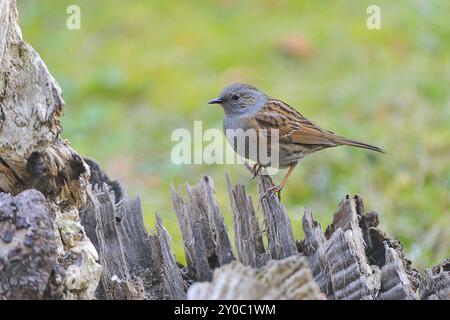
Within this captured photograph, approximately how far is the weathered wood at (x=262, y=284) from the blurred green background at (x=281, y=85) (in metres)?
3.34

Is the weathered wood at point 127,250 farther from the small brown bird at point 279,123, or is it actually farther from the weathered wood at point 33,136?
the small brown bird at point 279,123

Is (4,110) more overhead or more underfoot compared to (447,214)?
more underfoot

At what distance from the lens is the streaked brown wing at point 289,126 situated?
5.82m

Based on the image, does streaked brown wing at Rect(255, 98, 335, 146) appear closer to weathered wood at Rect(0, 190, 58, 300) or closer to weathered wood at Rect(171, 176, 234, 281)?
weathered wood at Rect(171, 176, 234, 281)

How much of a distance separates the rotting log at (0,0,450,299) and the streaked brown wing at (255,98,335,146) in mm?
1330

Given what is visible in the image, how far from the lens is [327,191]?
7.67m

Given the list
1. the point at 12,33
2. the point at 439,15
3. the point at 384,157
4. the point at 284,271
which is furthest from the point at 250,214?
the point at 439,15

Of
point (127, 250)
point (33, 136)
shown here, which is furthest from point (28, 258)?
point (127, 250)

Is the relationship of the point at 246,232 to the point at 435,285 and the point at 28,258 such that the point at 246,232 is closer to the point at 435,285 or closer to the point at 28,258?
the point at 435,285

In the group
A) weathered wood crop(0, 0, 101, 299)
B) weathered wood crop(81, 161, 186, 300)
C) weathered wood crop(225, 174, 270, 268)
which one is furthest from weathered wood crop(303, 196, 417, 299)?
weathered wood crop(0, 0, 101, 299)

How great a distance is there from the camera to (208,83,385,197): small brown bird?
5.81 meters

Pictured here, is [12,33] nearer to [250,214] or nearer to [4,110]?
[4,110]

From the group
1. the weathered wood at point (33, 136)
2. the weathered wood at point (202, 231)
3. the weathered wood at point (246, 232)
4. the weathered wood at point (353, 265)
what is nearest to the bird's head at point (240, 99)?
the weathered wood at point (202, 231)
